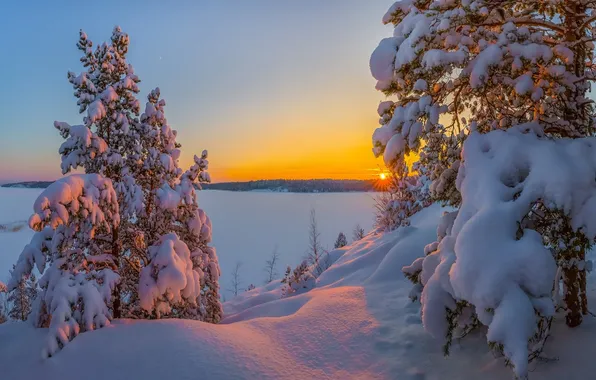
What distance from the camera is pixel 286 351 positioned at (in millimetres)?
5410

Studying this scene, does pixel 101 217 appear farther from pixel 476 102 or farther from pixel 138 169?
pixel 476 102

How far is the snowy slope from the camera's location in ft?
14.4

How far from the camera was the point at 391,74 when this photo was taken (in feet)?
15.6

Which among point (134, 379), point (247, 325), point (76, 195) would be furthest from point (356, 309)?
point (76, 195)

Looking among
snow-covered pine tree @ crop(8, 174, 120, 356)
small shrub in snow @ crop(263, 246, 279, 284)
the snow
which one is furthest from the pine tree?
small shrub in snow @ crop(263, 246, 279, 284)

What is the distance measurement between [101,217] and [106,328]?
1937 millimetres

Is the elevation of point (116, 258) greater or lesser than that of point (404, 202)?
greater

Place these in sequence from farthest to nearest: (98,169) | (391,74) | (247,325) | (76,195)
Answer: (98,169) < (247,325) < (76,195) < (391,74)

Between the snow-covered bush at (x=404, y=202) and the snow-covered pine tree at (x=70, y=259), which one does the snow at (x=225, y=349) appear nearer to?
the snow-covered pine tree at (x=70, y=259)

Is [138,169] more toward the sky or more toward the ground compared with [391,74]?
more toward the ground

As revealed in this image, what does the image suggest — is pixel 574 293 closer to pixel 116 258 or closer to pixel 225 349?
pixel 225 349

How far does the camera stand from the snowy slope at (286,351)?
4.38m

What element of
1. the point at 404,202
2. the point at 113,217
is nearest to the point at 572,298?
the point at 113,217

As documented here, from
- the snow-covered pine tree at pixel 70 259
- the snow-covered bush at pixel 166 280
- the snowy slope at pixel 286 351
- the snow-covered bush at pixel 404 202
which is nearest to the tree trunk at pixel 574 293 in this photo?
the snowy slope at pixel 286 351
